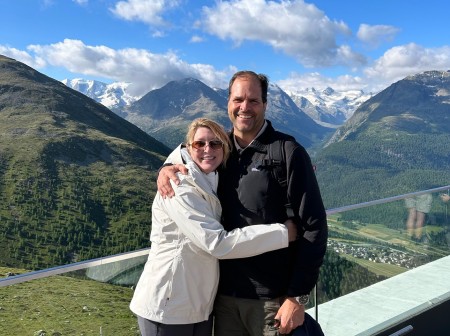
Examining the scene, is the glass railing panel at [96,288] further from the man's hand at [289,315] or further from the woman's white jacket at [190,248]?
the man's hand at [289,315]

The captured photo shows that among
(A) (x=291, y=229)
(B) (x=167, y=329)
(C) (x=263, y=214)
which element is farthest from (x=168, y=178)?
(B) (x=167, y=329)

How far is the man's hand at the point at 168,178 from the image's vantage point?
2576 mm

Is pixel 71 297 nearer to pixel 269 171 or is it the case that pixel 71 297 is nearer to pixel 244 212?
pixel 244 212

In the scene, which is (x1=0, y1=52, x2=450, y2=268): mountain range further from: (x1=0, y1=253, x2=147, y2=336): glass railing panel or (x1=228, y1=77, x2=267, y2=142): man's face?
(x1=228, y1=77, x2=267, y2=142): man's face

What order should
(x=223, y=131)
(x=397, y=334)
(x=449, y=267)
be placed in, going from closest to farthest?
(x=223, y=131)
(x=397, y=334)
(x=449, y=267)

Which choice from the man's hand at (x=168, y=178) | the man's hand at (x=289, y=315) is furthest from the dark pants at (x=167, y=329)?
the man's hand at (x=168, y=178)

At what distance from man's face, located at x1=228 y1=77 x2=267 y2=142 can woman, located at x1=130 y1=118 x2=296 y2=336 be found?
0.74ft

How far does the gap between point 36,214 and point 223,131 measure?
124554 mm

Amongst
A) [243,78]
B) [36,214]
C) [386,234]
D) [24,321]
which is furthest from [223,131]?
[36,214]

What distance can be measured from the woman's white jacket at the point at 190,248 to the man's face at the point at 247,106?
433 millimetres

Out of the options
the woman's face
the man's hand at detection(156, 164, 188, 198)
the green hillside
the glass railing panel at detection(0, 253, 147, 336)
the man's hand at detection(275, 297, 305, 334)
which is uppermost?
the woman's face

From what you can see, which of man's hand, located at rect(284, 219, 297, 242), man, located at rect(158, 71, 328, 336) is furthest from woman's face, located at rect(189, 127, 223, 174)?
man's hand, located at rect(284, 219, 297, 242)

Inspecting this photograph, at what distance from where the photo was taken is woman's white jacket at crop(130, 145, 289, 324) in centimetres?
251

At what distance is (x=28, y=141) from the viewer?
471 ft
